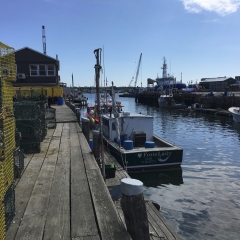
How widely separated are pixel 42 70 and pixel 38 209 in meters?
28.8

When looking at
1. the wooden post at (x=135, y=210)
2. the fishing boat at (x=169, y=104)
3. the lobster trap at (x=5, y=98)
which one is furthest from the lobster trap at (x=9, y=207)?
the fishing boat at (x=169, y=104)

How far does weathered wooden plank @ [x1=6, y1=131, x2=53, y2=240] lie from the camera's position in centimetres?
337

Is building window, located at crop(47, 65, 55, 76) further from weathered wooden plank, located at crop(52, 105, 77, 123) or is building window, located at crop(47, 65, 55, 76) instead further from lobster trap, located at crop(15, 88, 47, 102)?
weathered wooden plank, located at crop(52, 105, 77, 123)

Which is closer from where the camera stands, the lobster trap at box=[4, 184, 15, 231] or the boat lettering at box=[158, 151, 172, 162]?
the lobster trap at box=[4, 184, 15, 231]

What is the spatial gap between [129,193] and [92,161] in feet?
9.97

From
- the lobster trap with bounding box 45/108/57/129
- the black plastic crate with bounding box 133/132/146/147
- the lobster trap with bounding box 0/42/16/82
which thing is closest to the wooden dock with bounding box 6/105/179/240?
the lobster trap with bounding box 0/42/16/82

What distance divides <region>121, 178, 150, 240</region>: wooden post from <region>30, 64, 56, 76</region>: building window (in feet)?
94.9

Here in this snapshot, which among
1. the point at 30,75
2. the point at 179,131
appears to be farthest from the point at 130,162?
the point at 30,75

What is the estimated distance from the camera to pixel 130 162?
12.5m

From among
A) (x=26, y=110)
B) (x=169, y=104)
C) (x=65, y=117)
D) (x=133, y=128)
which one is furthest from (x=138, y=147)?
(x=169, y=104)

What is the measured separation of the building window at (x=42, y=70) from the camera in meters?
30.5

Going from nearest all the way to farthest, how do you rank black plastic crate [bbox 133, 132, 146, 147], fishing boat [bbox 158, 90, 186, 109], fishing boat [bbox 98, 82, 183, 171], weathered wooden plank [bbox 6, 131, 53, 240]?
weathered wooden plank [bbox 6, 131, 53, 240] < fishing boat [bbox 98, 82, 183, 171] < black plastic crate [bbox 133, 132, 146, 147] < fishing boat [bbox 158, 90, 186, 109]

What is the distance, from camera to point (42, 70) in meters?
30.7

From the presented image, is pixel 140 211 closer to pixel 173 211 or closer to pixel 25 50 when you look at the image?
pixel 173 211
